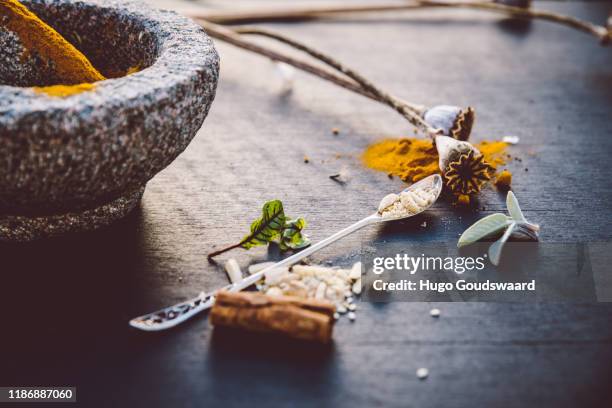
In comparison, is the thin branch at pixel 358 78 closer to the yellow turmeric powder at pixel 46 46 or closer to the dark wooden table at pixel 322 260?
the dark wooden table at pixel 322 260

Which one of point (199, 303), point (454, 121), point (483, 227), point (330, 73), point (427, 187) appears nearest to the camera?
point (199, 303)

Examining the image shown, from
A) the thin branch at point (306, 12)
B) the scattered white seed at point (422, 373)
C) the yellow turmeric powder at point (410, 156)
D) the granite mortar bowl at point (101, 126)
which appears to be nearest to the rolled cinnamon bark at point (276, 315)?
the scattered white seed at point (422, 373)

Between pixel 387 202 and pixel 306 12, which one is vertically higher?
pixel 306 12

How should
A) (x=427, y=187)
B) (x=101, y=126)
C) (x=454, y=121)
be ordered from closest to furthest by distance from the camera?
(x=101, y=126)
(x=427, y=187)
(x=454, y=121)

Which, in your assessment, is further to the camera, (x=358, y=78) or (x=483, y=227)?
(x=358, y=78)

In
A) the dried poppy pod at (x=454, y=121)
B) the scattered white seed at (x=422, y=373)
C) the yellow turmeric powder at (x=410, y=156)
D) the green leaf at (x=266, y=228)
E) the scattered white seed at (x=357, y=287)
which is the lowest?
the scattered white seed at (x=422, y=373)

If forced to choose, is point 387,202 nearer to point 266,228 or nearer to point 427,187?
point 427,187


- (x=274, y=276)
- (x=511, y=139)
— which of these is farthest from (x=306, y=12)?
(x=274, y=276)
